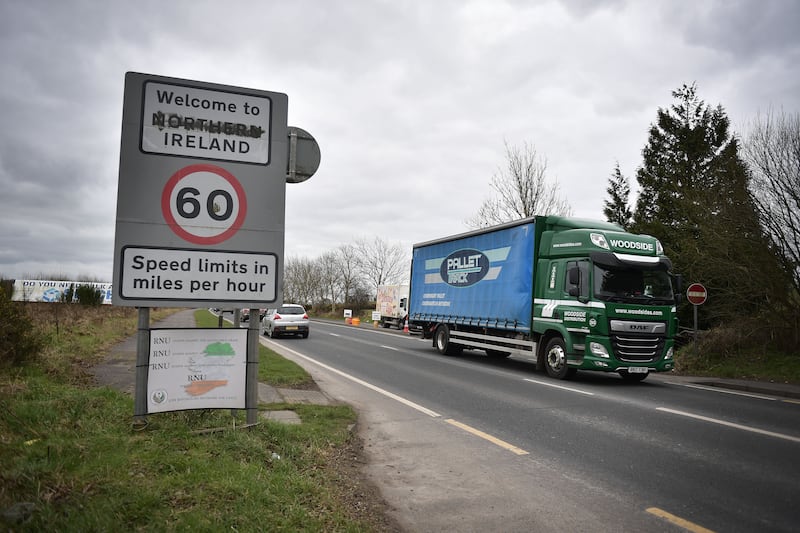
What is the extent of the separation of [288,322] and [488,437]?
19670 millimetres

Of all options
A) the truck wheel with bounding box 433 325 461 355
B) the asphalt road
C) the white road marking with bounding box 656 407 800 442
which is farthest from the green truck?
the white road marking with bounding box 656 407 800 442

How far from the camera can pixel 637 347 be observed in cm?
1213

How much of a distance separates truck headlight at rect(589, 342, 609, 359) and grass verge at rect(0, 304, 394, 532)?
23.6ft

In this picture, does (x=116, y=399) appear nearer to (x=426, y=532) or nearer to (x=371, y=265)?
(x=426, y=532)

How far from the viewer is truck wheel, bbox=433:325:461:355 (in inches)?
727

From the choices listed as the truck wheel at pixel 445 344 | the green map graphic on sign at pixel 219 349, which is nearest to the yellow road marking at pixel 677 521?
the green map graphic on sign at pixel 219 349

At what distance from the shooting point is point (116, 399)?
21.8 ft

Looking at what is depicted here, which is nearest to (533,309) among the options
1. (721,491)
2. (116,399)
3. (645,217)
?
(721,491)

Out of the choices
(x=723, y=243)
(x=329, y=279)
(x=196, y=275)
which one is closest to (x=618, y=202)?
(x=723, y=243)

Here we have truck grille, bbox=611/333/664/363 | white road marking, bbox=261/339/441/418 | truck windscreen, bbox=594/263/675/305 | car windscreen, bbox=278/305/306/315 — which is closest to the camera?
white road marking, bbox=261/339/441/418

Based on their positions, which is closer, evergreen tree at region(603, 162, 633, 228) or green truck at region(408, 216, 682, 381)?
green truck at region(408, 216, 682, 381)

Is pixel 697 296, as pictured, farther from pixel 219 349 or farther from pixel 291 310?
pixel 291 310

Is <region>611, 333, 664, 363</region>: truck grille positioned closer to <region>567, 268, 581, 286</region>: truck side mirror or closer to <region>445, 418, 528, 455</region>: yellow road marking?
<region>567, 268, 581, 286</region>: truck side mirror

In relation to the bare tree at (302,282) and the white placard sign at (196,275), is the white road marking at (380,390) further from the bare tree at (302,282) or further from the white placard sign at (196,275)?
the bare tree at (302,282)
